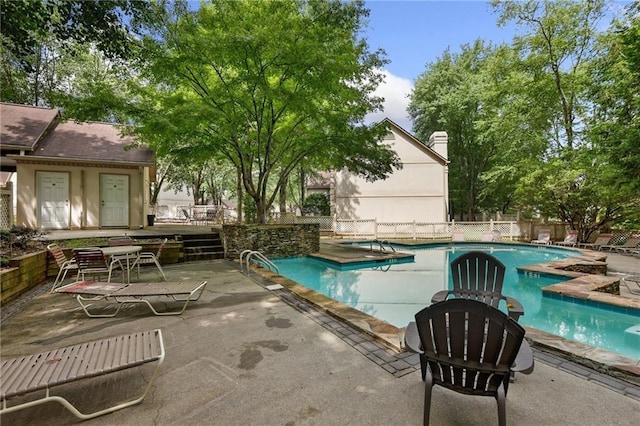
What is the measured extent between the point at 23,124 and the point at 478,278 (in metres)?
15.3

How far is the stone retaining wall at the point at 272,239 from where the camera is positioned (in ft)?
30.9

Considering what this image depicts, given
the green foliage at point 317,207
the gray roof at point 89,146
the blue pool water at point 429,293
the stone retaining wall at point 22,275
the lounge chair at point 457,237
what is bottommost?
the blue pool water at point 429,293

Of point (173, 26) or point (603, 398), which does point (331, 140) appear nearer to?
point (173, 26)

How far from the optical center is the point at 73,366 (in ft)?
6.84

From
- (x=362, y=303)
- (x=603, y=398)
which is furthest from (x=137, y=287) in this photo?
(x=603, y=398)

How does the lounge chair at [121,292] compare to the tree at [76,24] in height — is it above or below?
below

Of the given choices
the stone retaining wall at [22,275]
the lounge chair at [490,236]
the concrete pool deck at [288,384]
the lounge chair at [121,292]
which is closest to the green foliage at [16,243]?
the stone retaining wall at [22,275]

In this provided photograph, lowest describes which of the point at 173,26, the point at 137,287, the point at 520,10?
the point at 137,287

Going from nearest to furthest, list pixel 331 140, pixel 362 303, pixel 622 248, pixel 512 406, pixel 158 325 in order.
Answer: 1. pixel 512 406
2. pixel 158 325
3. pixel 362 303
4. pixel 331 140
5. pixel 622 248

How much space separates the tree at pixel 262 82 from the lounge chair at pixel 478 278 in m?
6.43

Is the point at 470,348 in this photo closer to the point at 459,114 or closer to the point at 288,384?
the point at 288,384

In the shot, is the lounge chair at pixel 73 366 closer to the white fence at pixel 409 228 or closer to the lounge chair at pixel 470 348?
the lounge chair at pixel 470 348

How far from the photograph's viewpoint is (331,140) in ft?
33.8

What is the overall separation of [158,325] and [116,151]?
10536 millimetres
